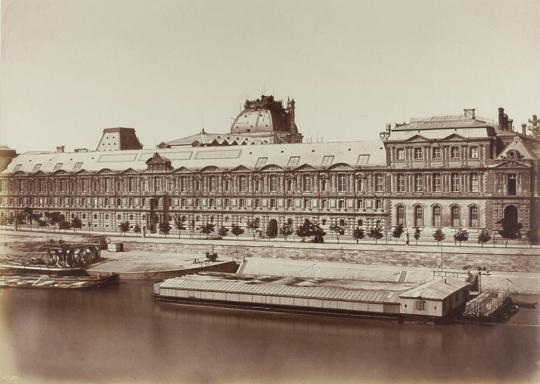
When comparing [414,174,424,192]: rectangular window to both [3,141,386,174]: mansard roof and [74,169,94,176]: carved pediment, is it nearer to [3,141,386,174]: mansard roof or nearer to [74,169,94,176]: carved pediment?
[3,141,386,174]: mansard roof

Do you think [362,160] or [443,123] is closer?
[443,123]

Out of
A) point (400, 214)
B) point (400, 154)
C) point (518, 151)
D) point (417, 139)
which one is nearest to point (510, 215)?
point (518, 151)

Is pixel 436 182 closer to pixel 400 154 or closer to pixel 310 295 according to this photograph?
pixel 400 154

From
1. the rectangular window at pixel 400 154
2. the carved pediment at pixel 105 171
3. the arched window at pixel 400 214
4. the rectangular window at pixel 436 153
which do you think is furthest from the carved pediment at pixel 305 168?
A: the carved pediment at pixel 105 171

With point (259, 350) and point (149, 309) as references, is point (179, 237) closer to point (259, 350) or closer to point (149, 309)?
point (149, 309)

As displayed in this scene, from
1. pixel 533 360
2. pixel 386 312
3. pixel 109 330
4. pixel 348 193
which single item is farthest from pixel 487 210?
pixel 109 330

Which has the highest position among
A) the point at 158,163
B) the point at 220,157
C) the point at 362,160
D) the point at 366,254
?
the point at 220,157
